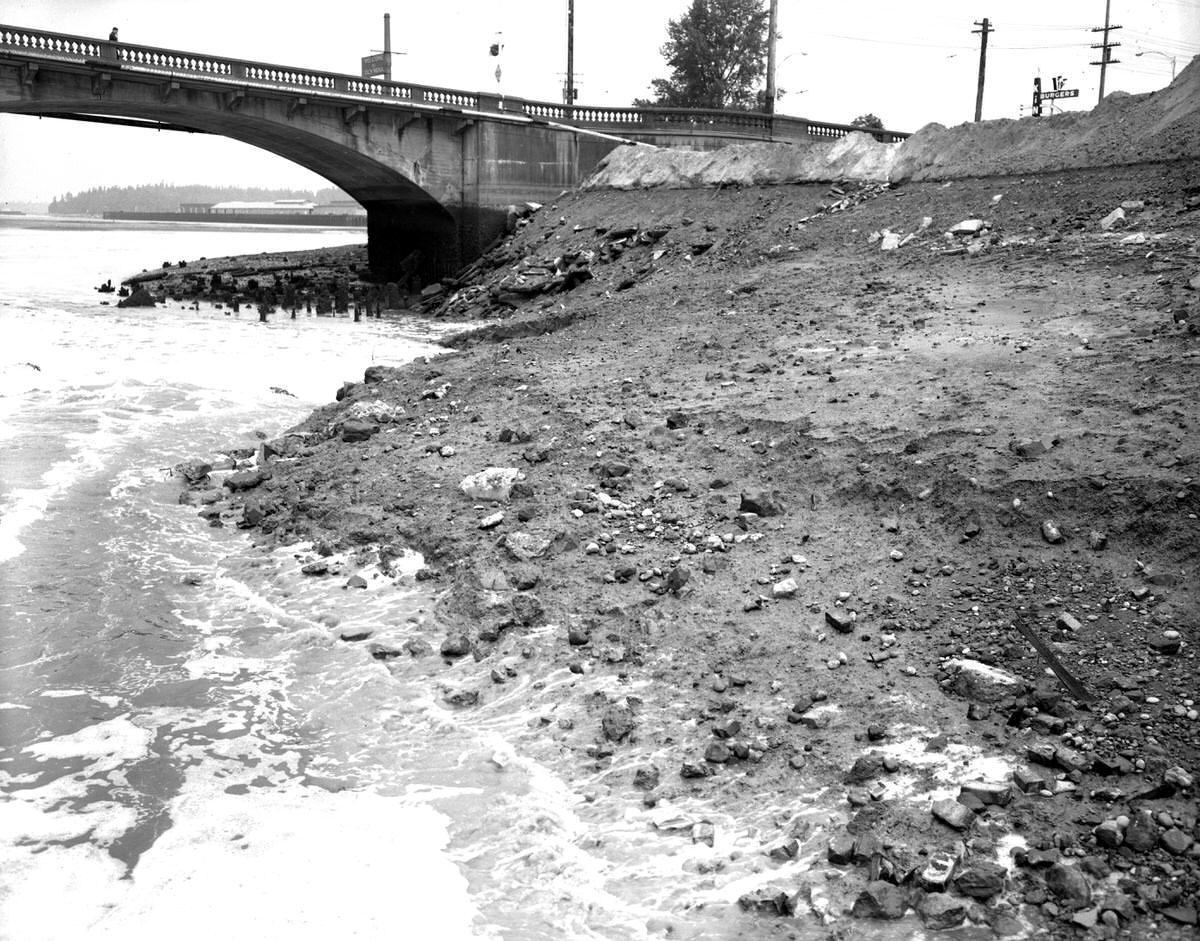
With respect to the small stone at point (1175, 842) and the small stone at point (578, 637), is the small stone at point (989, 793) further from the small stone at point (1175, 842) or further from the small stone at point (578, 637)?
the small stone at point (578, 637)

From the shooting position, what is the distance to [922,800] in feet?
15.6

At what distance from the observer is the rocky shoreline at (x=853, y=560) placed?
4500mm

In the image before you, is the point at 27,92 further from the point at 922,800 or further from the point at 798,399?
the point at 922,800

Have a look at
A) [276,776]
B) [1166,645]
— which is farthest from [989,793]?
[276,776]

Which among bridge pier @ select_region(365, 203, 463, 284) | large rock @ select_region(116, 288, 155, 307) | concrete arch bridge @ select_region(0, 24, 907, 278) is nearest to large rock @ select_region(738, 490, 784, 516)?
large rock @ select_region(116, 288, 155, 307)

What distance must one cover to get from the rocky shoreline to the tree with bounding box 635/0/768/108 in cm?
4715

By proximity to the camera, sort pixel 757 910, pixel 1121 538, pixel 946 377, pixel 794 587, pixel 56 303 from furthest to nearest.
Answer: pixel 56 303, pixel 946 377, pixel 794 587, pixel 1121 538, pixel 757 910

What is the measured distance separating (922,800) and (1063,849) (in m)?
0.64

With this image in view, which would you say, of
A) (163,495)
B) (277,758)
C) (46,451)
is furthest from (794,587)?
(46,451)

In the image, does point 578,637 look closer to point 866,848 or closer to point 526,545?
point 526,545

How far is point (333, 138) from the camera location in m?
35.3

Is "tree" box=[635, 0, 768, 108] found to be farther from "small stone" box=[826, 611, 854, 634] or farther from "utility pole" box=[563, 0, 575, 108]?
"small stone" box=[826, 611, 854, 634]

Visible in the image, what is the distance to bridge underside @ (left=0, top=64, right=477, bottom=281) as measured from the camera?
30094 mm

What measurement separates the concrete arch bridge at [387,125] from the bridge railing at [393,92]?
1.9 inches
